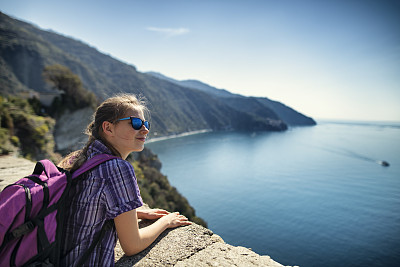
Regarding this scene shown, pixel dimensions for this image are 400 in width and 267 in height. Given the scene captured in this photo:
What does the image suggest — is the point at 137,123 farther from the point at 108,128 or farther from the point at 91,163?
the point at 91,163

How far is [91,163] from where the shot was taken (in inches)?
59.6

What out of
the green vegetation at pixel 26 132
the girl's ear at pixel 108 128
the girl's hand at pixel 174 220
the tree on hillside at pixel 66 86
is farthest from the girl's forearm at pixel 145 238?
the tree on hillside at pixel 66 86

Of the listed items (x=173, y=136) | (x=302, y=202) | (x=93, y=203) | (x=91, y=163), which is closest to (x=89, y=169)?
(x=91, y=163)

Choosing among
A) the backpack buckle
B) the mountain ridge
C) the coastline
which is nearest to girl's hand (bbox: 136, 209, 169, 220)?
the backpack buckle

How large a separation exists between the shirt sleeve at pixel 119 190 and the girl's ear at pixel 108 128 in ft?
1.19

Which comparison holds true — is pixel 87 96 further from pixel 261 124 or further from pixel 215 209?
pixel 261 124

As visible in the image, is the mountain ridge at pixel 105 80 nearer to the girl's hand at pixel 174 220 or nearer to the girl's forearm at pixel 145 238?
the girl's hand at pixel 174 220

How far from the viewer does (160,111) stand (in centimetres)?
12175

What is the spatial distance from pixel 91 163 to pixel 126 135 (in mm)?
376

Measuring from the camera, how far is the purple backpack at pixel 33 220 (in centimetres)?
117

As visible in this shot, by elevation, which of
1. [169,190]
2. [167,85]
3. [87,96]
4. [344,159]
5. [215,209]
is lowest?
[215,209]

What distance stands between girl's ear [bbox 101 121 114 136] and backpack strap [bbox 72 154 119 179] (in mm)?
255

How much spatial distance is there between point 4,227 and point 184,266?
4.05 ft

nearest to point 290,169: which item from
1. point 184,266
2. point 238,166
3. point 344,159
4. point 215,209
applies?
point 238,166
